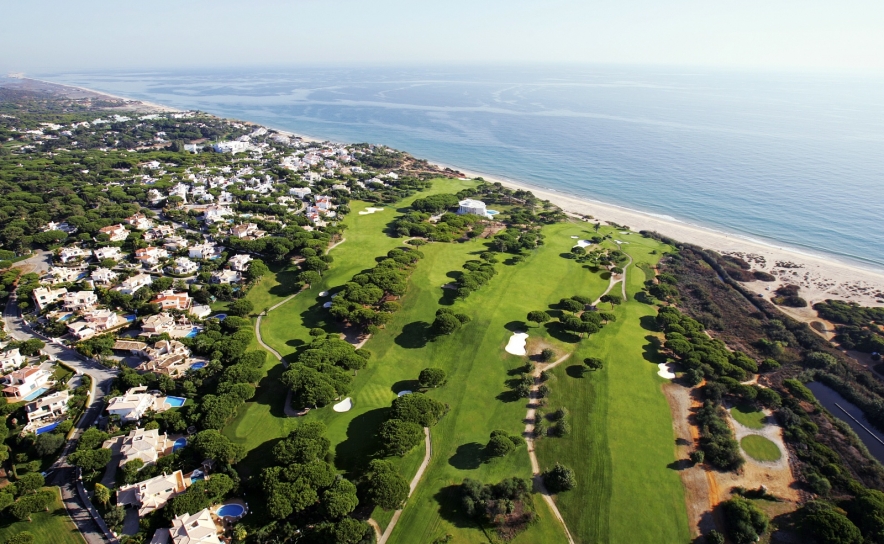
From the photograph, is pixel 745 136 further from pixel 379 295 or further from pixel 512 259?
pixel 379 295

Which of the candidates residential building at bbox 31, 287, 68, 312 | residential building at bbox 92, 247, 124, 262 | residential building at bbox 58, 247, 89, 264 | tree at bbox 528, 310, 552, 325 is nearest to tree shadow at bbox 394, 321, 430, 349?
tree at bbox 528, 310, 552, 325

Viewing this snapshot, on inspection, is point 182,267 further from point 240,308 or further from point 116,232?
point 116,232

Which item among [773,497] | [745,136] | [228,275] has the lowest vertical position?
[773,497]

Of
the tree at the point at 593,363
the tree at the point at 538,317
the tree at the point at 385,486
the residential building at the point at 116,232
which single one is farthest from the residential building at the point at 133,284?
the tree at the point at 593,363

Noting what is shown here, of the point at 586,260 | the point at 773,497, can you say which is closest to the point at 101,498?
the point at 773,497

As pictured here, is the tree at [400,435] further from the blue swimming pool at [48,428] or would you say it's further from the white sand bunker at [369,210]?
the white sand bunker at [369,210]

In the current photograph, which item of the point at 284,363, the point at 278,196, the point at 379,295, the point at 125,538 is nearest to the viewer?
the point at 125,538
